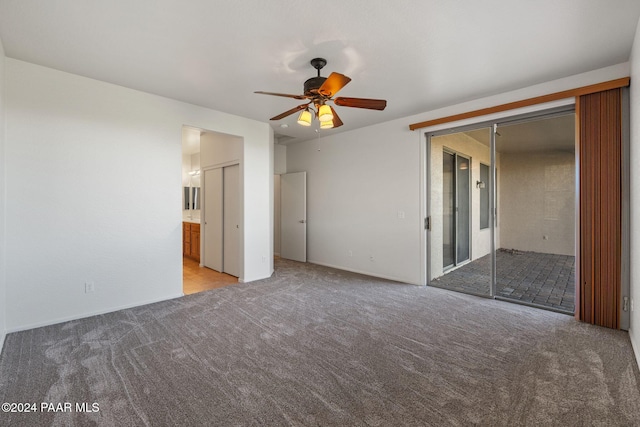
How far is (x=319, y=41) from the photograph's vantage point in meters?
2.46

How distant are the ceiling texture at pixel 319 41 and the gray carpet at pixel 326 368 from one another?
266cm

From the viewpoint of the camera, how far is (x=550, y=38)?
245 centimetres

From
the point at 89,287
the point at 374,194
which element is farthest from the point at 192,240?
the point at 374,194

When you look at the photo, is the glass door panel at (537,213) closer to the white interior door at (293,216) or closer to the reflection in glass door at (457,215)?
the reflection in glass door at (457,215)

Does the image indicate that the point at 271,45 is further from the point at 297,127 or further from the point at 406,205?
the point at 406,205

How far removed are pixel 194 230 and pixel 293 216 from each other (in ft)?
7.17

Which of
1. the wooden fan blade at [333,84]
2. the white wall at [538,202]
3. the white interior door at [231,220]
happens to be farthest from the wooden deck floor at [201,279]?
the white wall at [538,202]

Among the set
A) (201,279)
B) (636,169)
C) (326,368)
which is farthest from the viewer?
(201,279)

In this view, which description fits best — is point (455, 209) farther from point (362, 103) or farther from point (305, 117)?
point (305, 117)

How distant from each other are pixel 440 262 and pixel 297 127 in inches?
135

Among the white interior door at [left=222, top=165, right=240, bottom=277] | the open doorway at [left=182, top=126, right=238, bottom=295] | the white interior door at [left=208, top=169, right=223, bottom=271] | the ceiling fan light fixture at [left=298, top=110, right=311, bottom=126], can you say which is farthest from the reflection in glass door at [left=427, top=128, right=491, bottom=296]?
the white interior door at [left=208, top=169, right=223, bottom=271]

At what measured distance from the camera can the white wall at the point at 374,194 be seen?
446 cm

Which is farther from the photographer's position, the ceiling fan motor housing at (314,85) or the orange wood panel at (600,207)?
the orange wood panel at (600,207)

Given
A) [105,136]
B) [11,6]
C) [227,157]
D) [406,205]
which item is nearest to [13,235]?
[105,136]
